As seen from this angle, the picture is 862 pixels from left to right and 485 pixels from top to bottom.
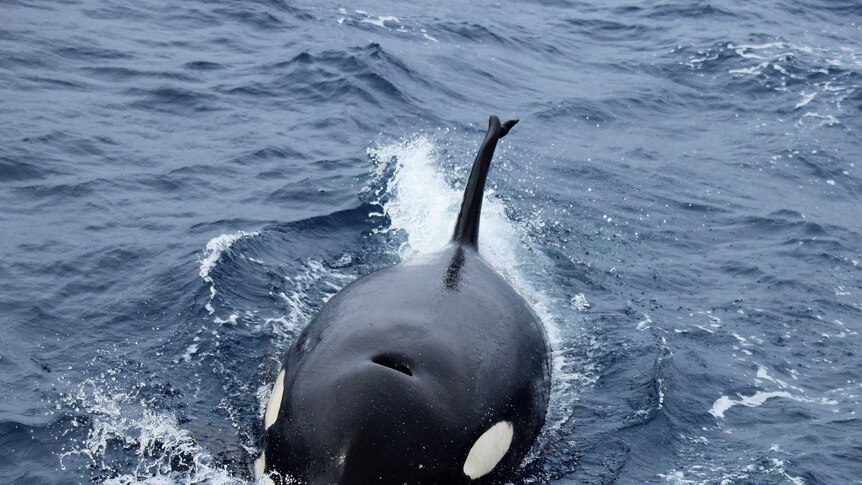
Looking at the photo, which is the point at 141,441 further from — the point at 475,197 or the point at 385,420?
the point at 475,197

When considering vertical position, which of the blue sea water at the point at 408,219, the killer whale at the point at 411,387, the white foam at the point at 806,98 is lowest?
the blue sea water at the point at 408,219

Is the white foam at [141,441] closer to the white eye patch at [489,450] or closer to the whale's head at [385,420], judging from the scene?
the whale's head at [385,420]

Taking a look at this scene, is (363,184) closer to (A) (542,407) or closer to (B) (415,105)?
(B) (415,105)

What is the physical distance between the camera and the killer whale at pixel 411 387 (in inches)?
312

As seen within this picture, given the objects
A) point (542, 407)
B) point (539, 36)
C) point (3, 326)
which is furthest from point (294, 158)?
point (539, 36)

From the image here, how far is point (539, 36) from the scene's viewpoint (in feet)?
100

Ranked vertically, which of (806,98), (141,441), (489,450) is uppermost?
(489,450)

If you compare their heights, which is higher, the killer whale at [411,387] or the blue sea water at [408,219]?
the killer whale at [411,387]

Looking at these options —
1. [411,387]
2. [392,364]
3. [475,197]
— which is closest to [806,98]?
[475,197]

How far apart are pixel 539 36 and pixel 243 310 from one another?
19621 millimetres

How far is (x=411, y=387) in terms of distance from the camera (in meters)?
8.29

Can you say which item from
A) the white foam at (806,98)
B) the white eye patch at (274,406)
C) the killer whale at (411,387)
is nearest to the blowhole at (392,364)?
the killer whale at (411,387)

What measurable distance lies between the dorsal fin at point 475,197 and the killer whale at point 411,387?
1.09m

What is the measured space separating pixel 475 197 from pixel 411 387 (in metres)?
4.81
